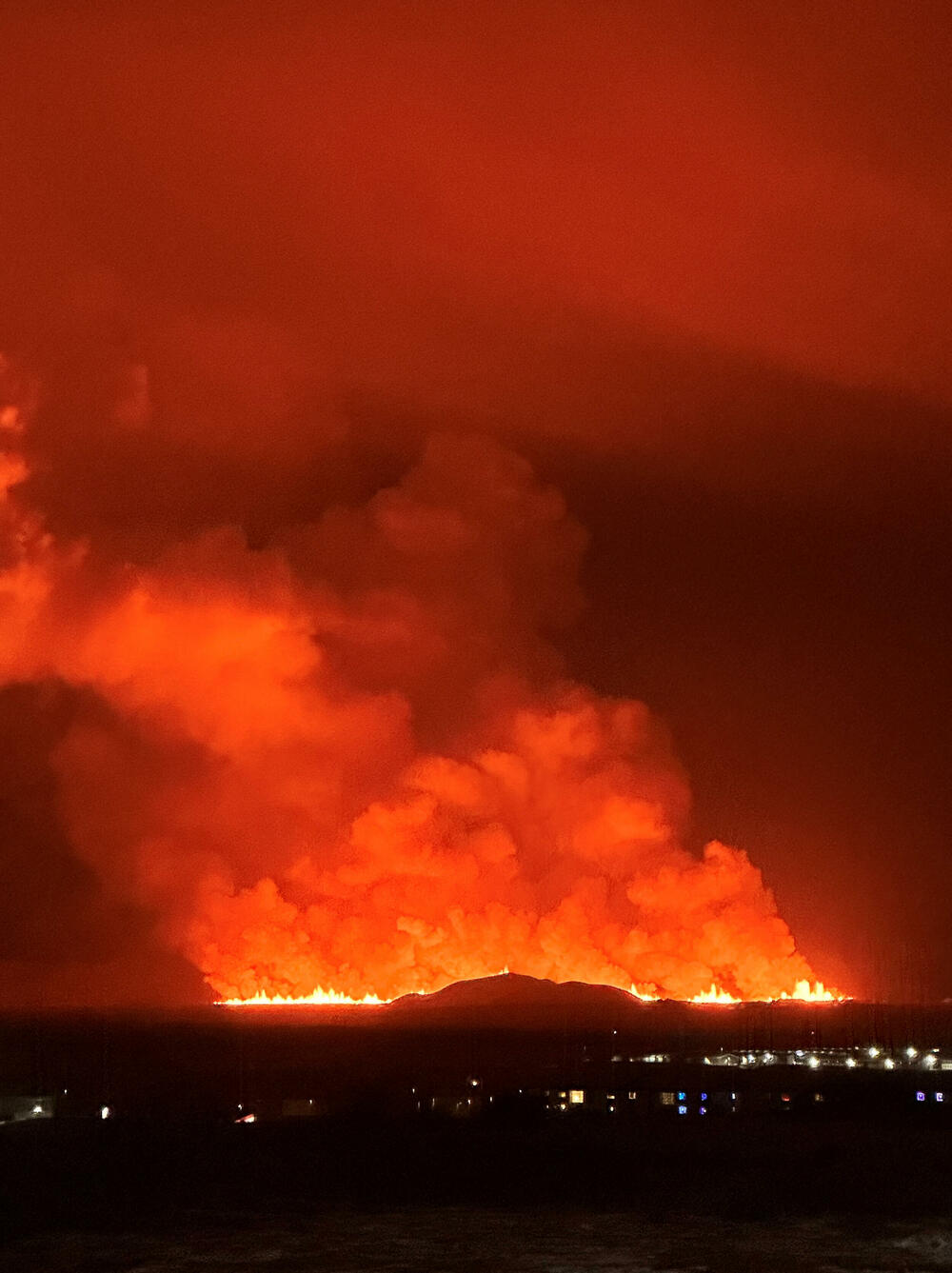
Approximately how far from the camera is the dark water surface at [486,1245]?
2817 cm

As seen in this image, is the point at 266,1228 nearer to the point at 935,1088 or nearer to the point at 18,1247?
the point at 18,1247

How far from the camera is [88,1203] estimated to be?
114ft

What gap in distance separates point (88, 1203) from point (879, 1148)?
730 inches

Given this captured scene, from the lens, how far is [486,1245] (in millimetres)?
30109

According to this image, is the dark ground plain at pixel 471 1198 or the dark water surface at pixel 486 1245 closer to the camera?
the dark water surface at pixel 486 1245

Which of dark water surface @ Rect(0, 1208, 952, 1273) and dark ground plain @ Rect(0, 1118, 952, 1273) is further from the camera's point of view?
dark ground plain @ Rect(0, 1118, 952, 1273)

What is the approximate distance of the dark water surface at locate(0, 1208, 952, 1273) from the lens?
2817cm

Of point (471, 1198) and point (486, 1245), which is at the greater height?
point (471, 1198)

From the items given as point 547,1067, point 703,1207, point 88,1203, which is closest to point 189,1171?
point 88,1203

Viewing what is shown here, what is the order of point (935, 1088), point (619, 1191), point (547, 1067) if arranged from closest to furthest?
point (619, 1191)
point (935, 1088)
point (547, 1067)

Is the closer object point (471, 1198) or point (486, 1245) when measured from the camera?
point (486, 1245)

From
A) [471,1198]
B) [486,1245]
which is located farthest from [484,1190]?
[486,1245]

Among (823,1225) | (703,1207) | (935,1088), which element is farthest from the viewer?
(935,1088)

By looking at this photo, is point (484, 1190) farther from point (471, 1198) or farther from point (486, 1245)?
point (486, 1245)
